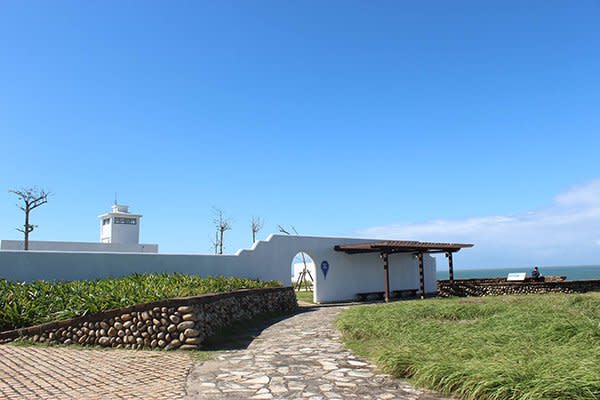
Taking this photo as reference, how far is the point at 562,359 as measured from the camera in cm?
525

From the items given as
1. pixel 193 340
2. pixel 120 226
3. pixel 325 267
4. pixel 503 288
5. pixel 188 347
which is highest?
pixel 120 226

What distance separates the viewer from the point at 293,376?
6.35 m

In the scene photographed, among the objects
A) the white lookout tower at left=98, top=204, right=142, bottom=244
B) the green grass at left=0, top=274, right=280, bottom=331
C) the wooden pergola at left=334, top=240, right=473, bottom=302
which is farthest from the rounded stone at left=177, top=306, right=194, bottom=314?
the white lookout tower at left=98, top=204, right=142, bottom=244

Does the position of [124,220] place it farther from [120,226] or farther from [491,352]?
[491,352]

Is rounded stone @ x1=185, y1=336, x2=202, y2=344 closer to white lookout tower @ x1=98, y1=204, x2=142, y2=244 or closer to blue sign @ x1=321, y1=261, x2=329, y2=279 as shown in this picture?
blue sign @ x1=321, y1=261, x2=329, y2=279

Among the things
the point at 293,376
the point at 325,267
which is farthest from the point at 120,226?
the point at 293,376

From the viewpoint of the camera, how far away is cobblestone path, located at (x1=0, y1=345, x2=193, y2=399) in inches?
216

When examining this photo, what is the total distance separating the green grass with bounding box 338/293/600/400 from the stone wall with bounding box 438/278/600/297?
456 inches

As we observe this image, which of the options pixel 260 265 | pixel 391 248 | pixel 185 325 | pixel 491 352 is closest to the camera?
pixel 491 352

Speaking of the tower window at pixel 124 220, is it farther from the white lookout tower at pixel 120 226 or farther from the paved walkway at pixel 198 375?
the paved walkway at pixel 198 375

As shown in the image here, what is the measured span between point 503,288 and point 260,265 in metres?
12.3

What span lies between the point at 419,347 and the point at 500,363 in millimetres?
1649

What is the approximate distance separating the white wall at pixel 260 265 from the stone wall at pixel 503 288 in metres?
2.26

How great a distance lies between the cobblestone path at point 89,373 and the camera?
549 centimetres
